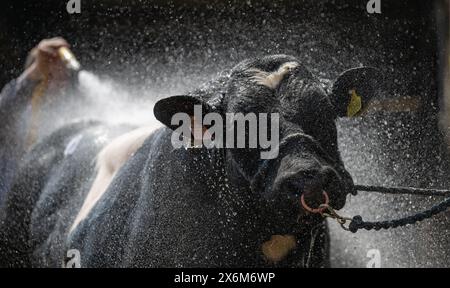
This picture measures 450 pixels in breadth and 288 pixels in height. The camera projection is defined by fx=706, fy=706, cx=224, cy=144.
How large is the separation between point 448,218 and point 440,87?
40 centimetres

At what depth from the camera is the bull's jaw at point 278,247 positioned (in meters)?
1.49

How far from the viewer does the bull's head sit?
1.30 m

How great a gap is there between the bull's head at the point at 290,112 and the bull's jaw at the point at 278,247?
5.6 inches

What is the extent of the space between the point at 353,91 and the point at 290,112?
7.9 inches


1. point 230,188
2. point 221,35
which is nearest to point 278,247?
point 230,188

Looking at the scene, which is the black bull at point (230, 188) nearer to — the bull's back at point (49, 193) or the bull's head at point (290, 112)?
the bull's head at point (290, 112)

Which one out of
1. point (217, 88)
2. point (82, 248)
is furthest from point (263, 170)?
point (82, 248)

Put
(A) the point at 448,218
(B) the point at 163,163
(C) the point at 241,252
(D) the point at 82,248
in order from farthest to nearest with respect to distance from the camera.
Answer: (A) the point at 448,218
(D) the point at 82,248
(B) the point at 163,163
(C) the point at 241,252

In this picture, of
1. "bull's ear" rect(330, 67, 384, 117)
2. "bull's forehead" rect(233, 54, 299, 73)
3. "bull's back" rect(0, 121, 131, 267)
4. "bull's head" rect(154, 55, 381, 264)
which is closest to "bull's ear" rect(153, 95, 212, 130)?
"bull's head" rect(154, 55, 381, 264)

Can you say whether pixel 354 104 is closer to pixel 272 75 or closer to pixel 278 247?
pixel 272 75

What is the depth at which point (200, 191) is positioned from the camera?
60.6 inches

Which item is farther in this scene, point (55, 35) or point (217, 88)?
point (55, 35)

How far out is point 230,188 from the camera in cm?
149
